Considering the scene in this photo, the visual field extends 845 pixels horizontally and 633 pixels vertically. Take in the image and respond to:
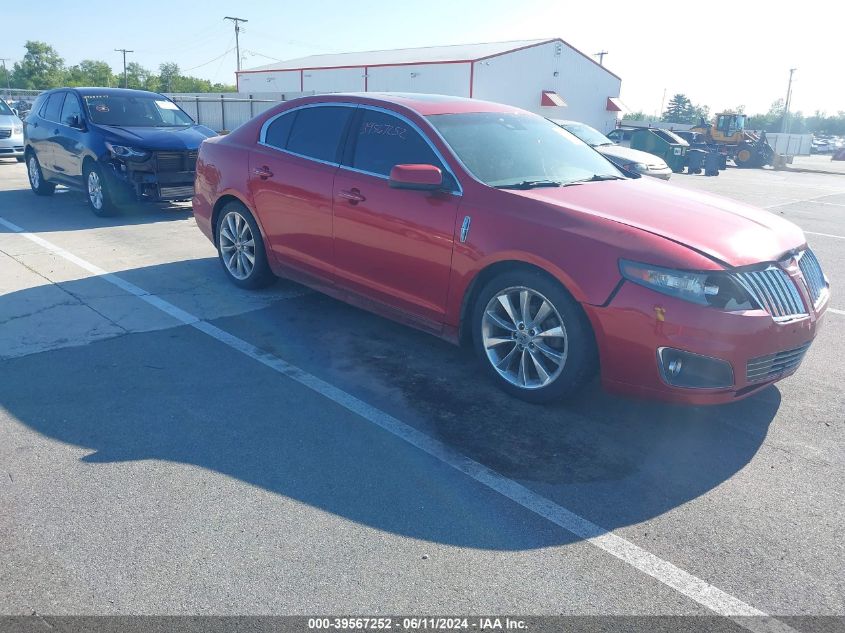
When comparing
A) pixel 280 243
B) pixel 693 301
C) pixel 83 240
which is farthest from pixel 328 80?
pixel 693 301

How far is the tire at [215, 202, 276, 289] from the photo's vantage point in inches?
244

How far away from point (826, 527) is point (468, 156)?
296cm

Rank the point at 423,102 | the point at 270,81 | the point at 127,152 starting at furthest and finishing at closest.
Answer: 1. the point at 270,81
2. the point at 127,152
3. the point at 423,102

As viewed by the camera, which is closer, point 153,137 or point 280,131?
point 280,131

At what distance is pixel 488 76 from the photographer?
3628cm

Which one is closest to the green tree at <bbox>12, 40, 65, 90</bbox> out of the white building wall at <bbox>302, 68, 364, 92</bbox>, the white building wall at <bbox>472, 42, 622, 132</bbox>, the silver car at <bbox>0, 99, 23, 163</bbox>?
the white building wall at <bbox>302, 68, 364, 92</bbox>

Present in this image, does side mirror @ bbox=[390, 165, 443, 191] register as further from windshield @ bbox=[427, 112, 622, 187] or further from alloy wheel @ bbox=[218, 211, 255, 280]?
alloy wheel @ bbox=[218, 211, 255, 280]

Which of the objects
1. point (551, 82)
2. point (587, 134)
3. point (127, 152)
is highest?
point (551, 82)

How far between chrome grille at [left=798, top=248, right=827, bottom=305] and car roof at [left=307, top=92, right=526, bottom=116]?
2433mm

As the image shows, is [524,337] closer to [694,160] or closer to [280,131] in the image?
[280,131]

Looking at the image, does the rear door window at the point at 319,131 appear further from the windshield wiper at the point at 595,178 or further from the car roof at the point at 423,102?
the windshield wiper at the point at 595,178

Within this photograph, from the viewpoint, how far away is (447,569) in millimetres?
2814

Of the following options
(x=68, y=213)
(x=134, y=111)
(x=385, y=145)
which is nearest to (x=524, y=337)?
(x=385, y=145)

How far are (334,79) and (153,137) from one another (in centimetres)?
3421
